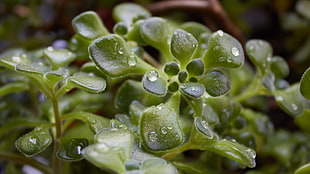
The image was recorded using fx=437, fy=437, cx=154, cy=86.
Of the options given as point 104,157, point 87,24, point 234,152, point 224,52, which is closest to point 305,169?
point 234,152

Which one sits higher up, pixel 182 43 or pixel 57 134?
pixel 182 43

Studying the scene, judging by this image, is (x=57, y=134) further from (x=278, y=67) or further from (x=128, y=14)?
(x=278, y=67)

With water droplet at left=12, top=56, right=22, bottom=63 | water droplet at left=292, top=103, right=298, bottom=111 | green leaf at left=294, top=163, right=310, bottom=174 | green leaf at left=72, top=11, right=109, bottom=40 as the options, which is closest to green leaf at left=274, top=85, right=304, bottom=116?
water droplet at left=292, top=103, right=298, bottom=111

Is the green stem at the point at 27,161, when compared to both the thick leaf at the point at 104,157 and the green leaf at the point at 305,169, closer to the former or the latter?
the thick leaf at the point at 104,157

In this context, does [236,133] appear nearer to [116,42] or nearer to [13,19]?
[116,42]

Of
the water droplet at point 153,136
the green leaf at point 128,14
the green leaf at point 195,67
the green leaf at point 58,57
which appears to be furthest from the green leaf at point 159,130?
the green leaf at point 128,14

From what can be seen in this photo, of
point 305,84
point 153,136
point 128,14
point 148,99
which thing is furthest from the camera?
point 128,14

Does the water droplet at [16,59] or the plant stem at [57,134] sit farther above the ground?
the water droplet at [16,59]
